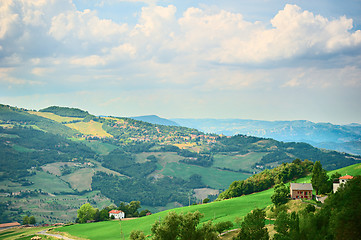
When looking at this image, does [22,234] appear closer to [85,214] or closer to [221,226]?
[85,214]

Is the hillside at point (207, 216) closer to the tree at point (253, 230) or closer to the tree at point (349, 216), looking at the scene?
the tree at point (253, 230)

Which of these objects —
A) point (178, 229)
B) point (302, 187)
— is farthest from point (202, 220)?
point (178, 229)

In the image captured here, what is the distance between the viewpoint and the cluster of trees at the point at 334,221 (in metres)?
35.4

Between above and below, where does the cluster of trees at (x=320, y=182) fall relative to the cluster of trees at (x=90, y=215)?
above

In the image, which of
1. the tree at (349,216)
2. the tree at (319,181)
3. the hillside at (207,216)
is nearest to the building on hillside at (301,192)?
the tree at (319,181)

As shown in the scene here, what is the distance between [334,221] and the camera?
37094mm

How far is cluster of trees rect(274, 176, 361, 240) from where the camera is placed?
35.4m

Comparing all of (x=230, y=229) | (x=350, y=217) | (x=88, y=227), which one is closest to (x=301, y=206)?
(x=230, y=229)

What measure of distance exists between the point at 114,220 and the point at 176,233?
7714cm

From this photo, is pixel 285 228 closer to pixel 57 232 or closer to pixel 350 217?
pixel 350 217

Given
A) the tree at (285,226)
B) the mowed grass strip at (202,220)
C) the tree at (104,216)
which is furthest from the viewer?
the tree at (104,216)

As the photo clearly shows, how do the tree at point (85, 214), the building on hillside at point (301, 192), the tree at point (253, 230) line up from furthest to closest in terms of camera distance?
the tree at point (85, 214)
the building on hillside at point (301, 192)
the tree at point (253, 230)

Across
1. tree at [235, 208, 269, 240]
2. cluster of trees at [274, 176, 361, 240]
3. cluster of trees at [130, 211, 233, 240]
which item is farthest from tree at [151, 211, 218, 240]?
cluster of trees at [274, 176, 361, 240]

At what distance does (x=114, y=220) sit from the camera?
388 feet
